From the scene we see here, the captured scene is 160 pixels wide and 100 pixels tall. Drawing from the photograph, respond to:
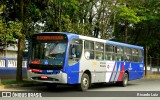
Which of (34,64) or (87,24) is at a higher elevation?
(87,24)

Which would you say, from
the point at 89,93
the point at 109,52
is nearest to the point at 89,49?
the point at 89,93

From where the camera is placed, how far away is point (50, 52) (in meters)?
18.5

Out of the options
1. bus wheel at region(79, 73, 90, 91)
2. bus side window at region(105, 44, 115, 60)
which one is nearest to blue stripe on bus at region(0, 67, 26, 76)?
bus side window at region(105, 44, 115, 60)

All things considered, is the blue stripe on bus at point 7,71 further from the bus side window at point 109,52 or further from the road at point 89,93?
the bus side window at point 109,52

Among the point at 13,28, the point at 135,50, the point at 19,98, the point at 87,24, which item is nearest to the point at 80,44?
the point at 13,28

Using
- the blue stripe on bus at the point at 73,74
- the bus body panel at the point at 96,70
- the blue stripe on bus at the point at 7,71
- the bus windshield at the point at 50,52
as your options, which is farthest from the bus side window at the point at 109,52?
the blue stripe on bus at the point at 7,71

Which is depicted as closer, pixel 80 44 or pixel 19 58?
pixel 80 44

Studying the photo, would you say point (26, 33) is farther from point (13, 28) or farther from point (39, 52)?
point (39, 52)

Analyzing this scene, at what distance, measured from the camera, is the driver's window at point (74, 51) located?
60.4 feet

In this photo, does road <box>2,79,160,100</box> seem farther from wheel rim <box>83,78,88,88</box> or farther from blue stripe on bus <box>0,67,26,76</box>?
blue stripe on bus <box>0,67,26,76</box>

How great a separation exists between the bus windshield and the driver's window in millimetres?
385

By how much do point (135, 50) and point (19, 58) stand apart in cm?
883

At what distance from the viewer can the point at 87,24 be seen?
30.8m

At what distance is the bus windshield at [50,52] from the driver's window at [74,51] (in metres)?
0.38
